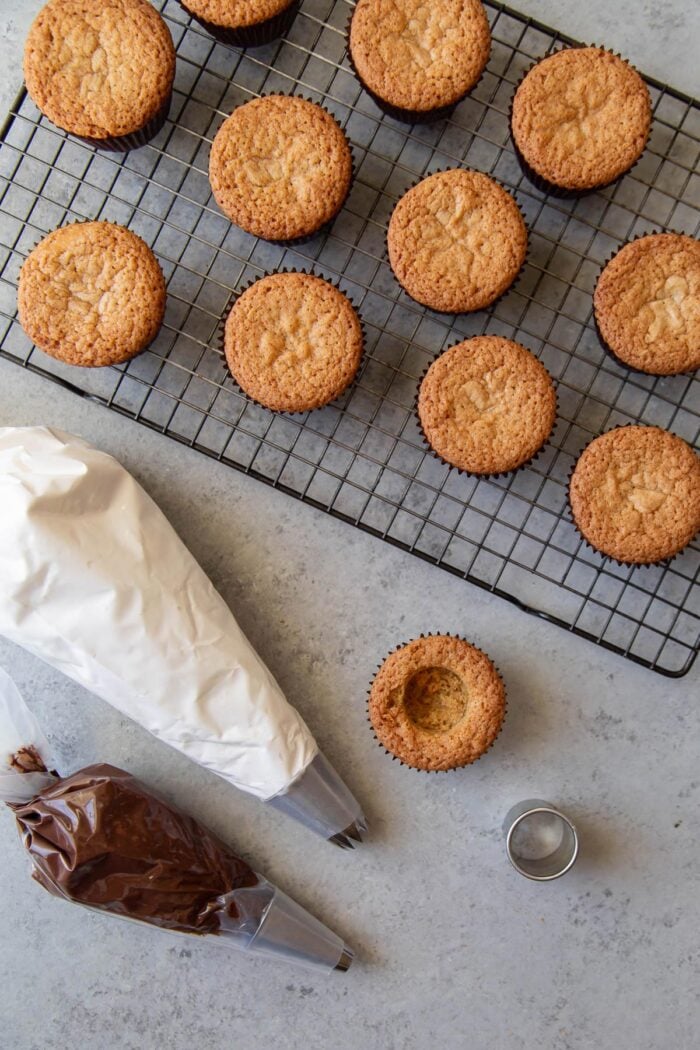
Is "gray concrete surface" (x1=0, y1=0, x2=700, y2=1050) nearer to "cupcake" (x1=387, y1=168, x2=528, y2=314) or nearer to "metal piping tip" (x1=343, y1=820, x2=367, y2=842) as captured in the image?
"metal piping tip" (x1=343, y1=820, x2=367, y2=842)

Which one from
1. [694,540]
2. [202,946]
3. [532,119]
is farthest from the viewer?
[202,946]

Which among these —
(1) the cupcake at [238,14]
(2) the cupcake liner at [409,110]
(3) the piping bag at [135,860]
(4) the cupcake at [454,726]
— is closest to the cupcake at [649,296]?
(2) the cupcake liner at [409,110]

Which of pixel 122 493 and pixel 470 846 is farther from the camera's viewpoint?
pixel 470 846

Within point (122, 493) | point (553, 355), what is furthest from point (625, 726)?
point (122, 493)

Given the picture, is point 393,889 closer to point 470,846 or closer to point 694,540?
point 470,846

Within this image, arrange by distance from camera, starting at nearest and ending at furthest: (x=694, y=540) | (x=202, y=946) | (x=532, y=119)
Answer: (x=532, y=119) < (x=694, y=540) < (x=202, y=946)

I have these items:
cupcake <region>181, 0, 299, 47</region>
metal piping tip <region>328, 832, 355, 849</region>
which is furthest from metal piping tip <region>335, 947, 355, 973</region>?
cupcake <region>181, 0, 299, 47</region>
